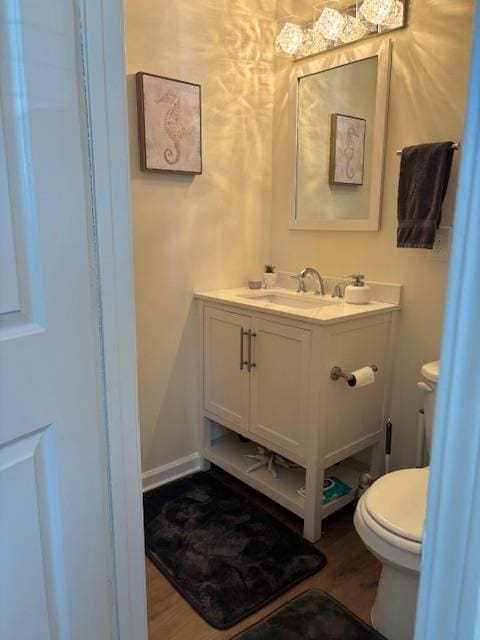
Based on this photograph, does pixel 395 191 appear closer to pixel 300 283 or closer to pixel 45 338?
pixel 300 283

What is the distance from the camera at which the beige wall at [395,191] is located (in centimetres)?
177

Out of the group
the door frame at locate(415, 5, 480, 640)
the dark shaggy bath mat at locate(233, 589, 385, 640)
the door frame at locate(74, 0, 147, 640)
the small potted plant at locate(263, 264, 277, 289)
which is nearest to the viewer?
the door frame at locate(415, 5, 480, 640)

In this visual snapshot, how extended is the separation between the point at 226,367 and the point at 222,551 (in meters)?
0.79

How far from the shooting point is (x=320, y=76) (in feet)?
7.30

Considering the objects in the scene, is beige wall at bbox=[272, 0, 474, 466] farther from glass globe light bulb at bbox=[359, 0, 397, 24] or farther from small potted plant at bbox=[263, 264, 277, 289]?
small potted plant at bbox=[263, 264, 277, 289]

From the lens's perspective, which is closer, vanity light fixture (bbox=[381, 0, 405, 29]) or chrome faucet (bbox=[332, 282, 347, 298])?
vanity light fixture (bbox=[381, 0, 405, 29])

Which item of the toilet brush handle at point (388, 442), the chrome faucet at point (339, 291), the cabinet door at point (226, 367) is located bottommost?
the toilet brush handle at point (388, 442)

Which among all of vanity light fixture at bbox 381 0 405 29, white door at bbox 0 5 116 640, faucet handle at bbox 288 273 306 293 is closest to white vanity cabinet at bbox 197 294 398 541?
faucet handle at bbox 288 273 306 293

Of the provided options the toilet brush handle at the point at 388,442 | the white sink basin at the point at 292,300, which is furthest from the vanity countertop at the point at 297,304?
the toilet brush handle at the point at 388,442

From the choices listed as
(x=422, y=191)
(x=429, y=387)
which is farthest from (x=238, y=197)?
(x=429, y=387)

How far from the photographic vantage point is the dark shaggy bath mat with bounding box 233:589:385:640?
1464 millimetres

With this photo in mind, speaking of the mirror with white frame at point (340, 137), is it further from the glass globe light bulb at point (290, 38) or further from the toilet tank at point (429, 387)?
the toilet tank at point (429, 387)

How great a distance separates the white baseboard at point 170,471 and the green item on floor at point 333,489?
2.34 ft

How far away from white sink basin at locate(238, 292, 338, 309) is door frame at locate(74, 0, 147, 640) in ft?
4.24
